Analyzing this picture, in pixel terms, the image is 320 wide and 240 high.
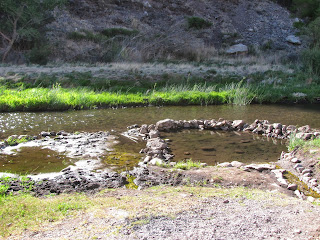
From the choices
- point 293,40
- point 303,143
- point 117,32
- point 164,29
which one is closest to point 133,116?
point 303,143

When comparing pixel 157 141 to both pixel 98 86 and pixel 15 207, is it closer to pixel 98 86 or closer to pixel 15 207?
pixel 15 207

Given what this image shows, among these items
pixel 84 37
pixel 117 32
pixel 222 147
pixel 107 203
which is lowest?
pixel 222 147

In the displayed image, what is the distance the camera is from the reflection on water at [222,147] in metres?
7.41

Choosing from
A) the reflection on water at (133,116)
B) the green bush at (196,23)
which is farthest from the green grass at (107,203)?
the green bush at (196,23)

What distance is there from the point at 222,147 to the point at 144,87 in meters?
11.1

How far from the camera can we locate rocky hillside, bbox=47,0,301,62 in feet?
96.5

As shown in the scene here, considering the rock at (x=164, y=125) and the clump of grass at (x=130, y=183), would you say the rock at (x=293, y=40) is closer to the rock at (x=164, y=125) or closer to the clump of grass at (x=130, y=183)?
the rock at (x=164, y=125)

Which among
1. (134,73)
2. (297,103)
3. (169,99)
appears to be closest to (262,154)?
(169,99)

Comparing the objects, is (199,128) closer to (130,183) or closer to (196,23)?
(130,183)

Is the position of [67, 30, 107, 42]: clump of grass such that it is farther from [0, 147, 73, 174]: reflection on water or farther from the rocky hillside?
[0, 147, 73, 174]: reflection on water

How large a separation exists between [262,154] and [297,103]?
11.1 m

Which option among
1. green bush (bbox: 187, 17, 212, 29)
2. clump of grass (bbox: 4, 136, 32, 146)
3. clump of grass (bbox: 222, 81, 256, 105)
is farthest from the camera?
green bush (bbox: 187, 17, 212, 29)

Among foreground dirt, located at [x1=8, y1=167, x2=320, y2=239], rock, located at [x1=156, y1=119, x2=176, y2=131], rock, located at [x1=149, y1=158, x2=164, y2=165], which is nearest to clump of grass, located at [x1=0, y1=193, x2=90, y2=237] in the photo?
foreground dirt, located at [x1=8, y1=167, x2=320, y2=239]

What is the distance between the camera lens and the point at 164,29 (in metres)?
36.3
